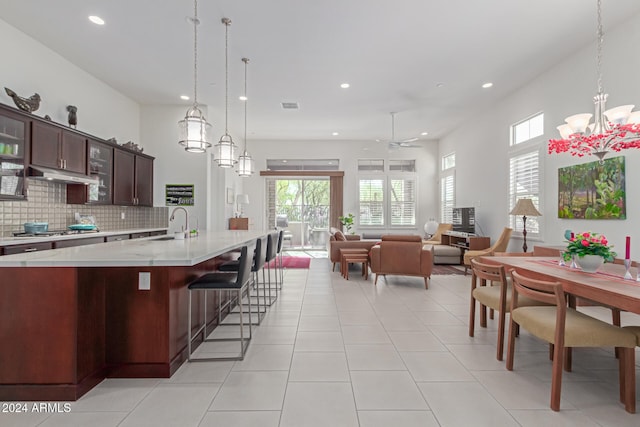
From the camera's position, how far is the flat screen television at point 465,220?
716 cm

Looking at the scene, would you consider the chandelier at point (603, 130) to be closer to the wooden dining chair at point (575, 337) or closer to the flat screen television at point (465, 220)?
the wooden dining chair at point (575, 337)

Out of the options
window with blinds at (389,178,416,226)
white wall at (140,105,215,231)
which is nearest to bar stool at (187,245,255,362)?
white wall at (140,105,215,231)

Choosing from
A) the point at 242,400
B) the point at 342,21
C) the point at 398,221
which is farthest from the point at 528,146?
the point at 242,400

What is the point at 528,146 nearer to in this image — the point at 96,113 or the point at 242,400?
the point at 242,400

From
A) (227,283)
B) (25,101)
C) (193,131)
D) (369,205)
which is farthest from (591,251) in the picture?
(369,205)

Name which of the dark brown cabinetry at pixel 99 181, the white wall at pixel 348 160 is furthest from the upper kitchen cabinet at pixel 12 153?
the white wall at pixel 348 160

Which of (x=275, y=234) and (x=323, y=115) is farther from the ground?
(x=323, y=115)

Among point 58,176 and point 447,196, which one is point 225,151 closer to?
point 58,176

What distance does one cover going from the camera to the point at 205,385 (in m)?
2.21

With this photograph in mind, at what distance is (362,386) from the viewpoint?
2.20 m

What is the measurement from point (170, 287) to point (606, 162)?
525 cm

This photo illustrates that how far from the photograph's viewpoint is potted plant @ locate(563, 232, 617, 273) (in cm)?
238

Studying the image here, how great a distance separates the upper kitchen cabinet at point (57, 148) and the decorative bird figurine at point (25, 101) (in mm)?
173

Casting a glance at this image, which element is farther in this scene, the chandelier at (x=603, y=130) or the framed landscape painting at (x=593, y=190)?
the framed landscape painting at (x=593, y=190)
